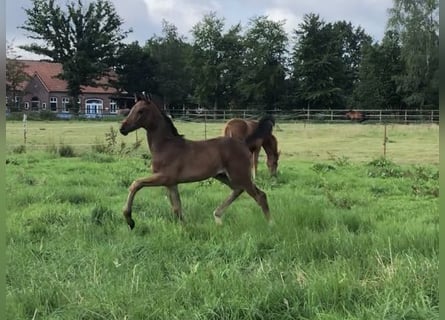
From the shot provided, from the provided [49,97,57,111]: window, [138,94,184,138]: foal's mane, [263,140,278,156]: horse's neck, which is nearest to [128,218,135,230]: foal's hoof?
[138,94,184,138]: foal's mane

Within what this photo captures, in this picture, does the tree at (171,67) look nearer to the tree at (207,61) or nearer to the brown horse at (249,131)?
the tree at (207,61)

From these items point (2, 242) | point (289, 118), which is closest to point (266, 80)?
point (289, 118)

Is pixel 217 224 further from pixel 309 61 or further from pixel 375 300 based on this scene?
pixel 309 61

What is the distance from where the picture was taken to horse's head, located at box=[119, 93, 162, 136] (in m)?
7.02

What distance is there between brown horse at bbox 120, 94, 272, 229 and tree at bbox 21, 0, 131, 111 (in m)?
58.2

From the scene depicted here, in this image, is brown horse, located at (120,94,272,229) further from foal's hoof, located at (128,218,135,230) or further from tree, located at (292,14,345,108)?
tree, located at (292,14,345,108)

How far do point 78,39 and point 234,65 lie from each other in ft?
63.4

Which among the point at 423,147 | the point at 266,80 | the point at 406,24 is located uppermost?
the point at 406,24

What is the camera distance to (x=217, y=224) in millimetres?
6105

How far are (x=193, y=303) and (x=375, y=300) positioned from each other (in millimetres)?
1145

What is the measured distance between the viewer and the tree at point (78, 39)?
2485 inches

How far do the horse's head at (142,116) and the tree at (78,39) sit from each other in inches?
2288

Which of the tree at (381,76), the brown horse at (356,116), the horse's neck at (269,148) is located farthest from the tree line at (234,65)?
the horse's neck at (269,148)

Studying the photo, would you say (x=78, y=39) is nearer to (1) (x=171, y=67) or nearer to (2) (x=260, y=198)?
A: (1) (x=171, y=67)
